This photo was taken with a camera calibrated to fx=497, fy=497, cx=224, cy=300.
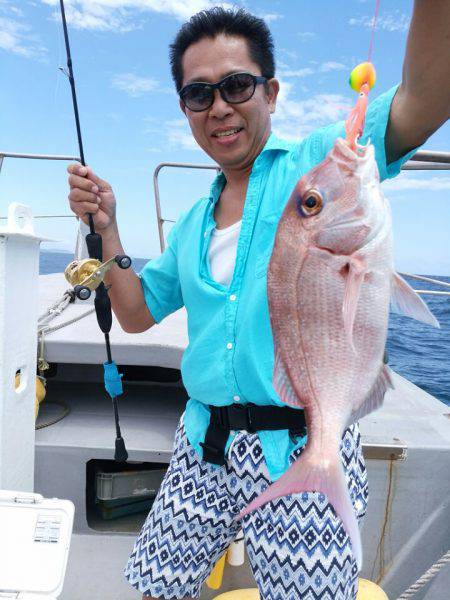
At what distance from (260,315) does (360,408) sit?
42 cm

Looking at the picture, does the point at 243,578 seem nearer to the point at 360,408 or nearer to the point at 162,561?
the point at 162,561

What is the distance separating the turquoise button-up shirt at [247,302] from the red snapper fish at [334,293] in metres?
0.24

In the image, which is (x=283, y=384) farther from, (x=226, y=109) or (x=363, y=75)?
(x=226, y=109)

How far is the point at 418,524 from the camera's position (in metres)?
2.38

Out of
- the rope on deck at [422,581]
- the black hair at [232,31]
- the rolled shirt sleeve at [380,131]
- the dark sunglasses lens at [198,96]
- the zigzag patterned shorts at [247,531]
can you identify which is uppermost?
the black hair at [232,31]

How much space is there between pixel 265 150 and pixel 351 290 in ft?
2.28

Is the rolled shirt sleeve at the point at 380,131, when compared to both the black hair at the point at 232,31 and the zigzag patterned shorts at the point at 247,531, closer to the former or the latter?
the black hair at the point at 232,31

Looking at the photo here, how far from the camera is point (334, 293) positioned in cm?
120

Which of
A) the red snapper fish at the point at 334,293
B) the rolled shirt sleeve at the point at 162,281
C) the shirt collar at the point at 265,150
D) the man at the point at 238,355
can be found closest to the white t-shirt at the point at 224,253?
the man at the point at 238,355

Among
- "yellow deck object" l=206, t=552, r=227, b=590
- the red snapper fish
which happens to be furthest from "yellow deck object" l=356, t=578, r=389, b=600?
the red snapper fish

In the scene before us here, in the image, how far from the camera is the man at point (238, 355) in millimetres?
1435

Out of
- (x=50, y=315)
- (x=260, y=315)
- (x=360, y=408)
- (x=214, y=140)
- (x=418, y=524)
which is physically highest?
(x=214, y=140)

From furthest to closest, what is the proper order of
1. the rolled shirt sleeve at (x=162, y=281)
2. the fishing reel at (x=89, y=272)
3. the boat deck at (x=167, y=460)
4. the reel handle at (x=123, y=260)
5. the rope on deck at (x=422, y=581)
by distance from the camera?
the boat deck at (x=167, y=460) < the rope on deck at (x=422, y=581) < the rolled shirt sleeve at (x=162, y=281) < the reel handle at (x=123, y=260) < the fishing reel at (x=89, y=272)

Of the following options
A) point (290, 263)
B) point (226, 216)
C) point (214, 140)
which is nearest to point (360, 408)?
point (290, 263)
